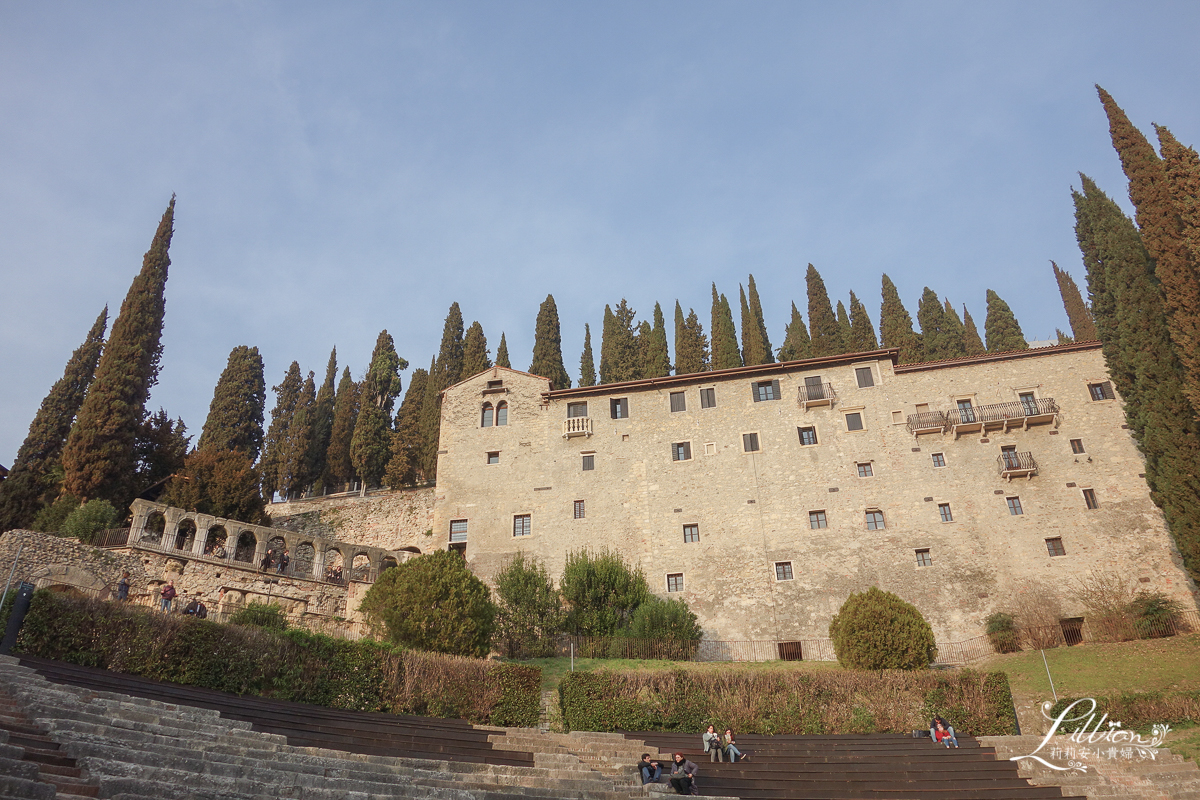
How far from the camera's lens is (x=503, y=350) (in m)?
56.0

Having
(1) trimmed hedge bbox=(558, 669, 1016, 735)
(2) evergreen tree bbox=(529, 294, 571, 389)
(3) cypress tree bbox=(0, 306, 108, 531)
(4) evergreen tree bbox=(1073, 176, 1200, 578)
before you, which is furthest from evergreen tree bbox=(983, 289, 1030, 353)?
(3) cypress tree bbox=(0, 306, 108, 531)

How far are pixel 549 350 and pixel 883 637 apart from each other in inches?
1239

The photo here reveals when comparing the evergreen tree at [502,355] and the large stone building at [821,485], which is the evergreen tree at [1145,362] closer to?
the large stone building at [821,485]

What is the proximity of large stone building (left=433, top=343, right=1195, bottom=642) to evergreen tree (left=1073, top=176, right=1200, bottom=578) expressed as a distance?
1755 mm

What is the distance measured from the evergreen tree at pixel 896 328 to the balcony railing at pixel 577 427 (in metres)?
20.1

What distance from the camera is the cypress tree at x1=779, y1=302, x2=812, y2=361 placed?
175ft

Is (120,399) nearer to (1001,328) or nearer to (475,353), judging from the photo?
(475,353)

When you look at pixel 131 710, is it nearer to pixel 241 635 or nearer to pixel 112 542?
pixel 241 635

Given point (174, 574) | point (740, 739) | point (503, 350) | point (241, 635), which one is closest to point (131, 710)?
point (241, 635)

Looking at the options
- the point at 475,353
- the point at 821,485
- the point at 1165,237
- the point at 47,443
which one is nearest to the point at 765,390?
the point at 821,485

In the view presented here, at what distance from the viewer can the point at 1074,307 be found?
6831cm

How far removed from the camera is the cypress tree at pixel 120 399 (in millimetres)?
34500

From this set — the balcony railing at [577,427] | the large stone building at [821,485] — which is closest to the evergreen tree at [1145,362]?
the large stone building at [821,485]

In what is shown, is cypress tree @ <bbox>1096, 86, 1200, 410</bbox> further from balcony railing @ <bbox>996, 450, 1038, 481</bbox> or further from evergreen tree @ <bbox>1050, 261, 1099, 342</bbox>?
evergreen tree @ <bbox>1050, 261, 1099, 342</bbox>
